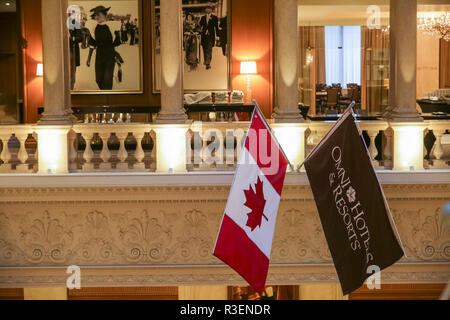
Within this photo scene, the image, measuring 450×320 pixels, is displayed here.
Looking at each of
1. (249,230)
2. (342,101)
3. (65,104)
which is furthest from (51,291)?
(342,101)

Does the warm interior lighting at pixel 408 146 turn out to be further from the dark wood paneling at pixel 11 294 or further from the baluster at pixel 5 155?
the dark wood paneling at pixel 11 294

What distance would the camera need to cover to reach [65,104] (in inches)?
355

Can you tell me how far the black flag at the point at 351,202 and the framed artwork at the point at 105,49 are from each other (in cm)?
821

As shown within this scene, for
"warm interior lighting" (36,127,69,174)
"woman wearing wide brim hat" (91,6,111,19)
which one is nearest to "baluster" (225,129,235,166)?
"warm interior lighting" (36,127,69,174)

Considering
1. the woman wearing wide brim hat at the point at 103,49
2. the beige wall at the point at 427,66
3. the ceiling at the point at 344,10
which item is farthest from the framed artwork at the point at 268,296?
the beige wall at the point at 427,66

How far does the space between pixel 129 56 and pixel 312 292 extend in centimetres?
650

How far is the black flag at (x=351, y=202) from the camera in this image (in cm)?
714

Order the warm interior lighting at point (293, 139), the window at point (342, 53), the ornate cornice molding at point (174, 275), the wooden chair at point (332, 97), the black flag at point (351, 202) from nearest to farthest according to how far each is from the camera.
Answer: the black flag at point (351, 202)
the ornate cornice molding at point (174, 275)
the warm interior lighting at point (293, 139)
the wooden chair at point (332, 97)
the window at point (342, 53)

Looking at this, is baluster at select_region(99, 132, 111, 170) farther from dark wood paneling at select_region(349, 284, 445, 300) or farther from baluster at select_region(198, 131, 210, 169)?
dark wood paneling at select_region(349, 284, 445, 300)

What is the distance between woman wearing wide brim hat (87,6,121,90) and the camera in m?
14.7

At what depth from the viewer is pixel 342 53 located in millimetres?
23844
